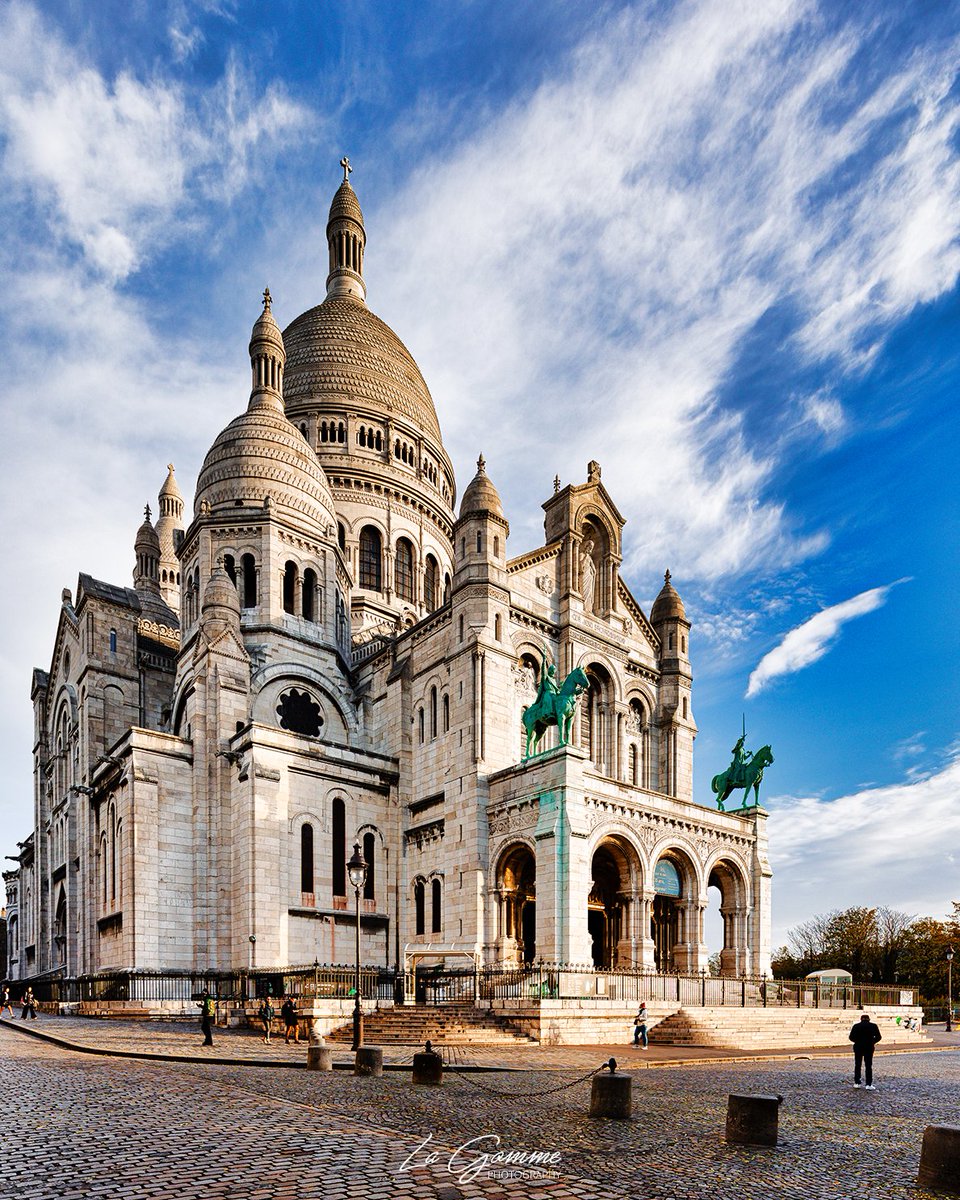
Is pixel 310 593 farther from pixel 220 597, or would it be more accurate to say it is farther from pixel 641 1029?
pixel 641 1029

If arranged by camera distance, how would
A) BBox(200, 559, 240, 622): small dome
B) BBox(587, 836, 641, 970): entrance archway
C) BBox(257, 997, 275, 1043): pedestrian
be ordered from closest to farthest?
BBox(257, 997, 275, 1043): pedestrian
BBox(587, 836, 641, 970): entrance archway
BBox(200, 559, 240, 622): small dome

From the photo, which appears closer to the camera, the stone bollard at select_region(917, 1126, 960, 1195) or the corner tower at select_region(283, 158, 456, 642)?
the stone bollard at select_region(917, 1126, 960, 1195)

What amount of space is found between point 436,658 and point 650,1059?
1968cm

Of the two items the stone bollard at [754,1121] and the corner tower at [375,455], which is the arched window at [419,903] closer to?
the corner tower at [375,455]

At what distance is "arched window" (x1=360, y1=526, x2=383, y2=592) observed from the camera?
5325 cm

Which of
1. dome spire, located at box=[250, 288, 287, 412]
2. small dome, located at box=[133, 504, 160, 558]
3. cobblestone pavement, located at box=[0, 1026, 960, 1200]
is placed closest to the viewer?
cobblestone pavement, located at box=[0, 1026, 960, 1200]

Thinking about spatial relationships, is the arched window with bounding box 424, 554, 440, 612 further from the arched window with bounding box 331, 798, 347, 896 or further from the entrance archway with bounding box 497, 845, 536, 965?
the entrance archway with bounding box 497, 845, 536, 965

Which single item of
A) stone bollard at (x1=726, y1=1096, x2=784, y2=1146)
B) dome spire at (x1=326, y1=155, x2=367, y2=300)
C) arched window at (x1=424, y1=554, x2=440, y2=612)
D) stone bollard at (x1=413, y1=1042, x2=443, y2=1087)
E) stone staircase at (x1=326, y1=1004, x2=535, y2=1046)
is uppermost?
dome spire at (x1=326, y1=155, x2=367, y2=300)

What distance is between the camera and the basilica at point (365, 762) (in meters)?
31.8

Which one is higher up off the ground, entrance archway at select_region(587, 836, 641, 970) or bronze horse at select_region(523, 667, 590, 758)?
bronze horse at select_region(523, 667, 590, 758)

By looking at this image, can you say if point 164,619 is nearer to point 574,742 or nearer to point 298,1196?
point 574,742

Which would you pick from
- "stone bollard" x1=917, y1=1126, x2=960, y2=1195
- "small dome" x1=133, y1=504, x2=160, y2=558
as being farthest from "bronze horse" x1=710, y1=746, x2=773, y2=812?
"small dome" x1=133, y1=504, x2=160, y2=558

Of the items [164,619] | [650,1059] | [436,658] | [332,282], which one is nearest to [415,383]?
[332,282]

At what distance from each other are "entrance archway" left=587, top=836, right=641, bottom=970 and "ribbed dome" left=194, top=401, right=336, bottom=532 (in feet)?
71.5
